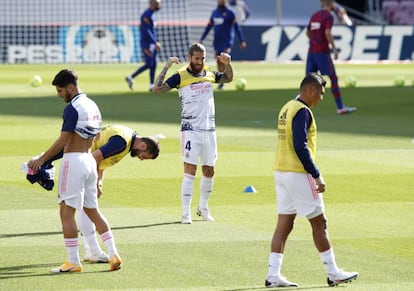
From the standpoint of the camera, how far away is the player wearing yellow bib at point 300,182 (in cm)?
978

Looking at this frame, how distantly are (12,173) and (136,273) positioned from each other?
716 centimetres

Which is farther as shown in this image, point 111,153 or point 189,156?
point 189,156

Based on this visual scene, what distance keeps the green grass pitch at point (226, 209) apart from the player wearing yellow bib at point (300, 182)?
26cm

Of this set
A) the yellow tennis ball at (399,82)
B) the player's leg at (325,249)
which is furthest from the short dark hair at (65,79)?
the yellow tennis ball at (399,82)

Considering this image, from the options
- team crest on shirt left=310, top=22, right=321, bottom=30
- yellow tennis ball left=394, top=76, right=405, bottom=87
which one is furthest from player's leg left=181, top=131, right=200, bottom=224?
yellow tennis ball left=394, top=76, right=405, bottom=87

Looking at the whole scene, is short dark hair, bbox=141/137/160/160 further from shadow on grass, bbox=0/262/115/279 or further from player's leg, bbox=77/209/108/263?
shadow on grass, bbox=0/262/115/279

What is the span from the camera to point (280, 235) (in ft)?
32.9

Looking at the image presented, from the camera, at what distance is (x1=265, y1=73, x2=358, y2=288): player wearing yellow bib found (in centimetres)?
978

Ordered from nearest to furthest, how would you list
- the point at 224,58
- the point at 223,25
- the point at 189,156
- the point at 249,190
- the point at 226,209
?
1. the point at 224,58
2. the point at 189,156
3. the point at 226,209
4. the point at 249,190
5. the point at 223,25

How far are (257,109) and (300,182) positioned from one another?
1827 cm

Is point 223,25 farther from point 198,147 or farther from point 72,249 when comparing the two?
point 72,249

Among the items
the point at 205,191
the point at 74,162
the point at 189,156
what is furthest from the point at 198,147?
the point at 74,162

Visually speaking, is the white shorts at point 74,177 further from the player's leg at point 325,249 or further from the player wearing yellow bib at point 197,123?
the player wearing yellow bib at point 197,123

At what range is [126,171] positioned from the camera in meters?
17.8
